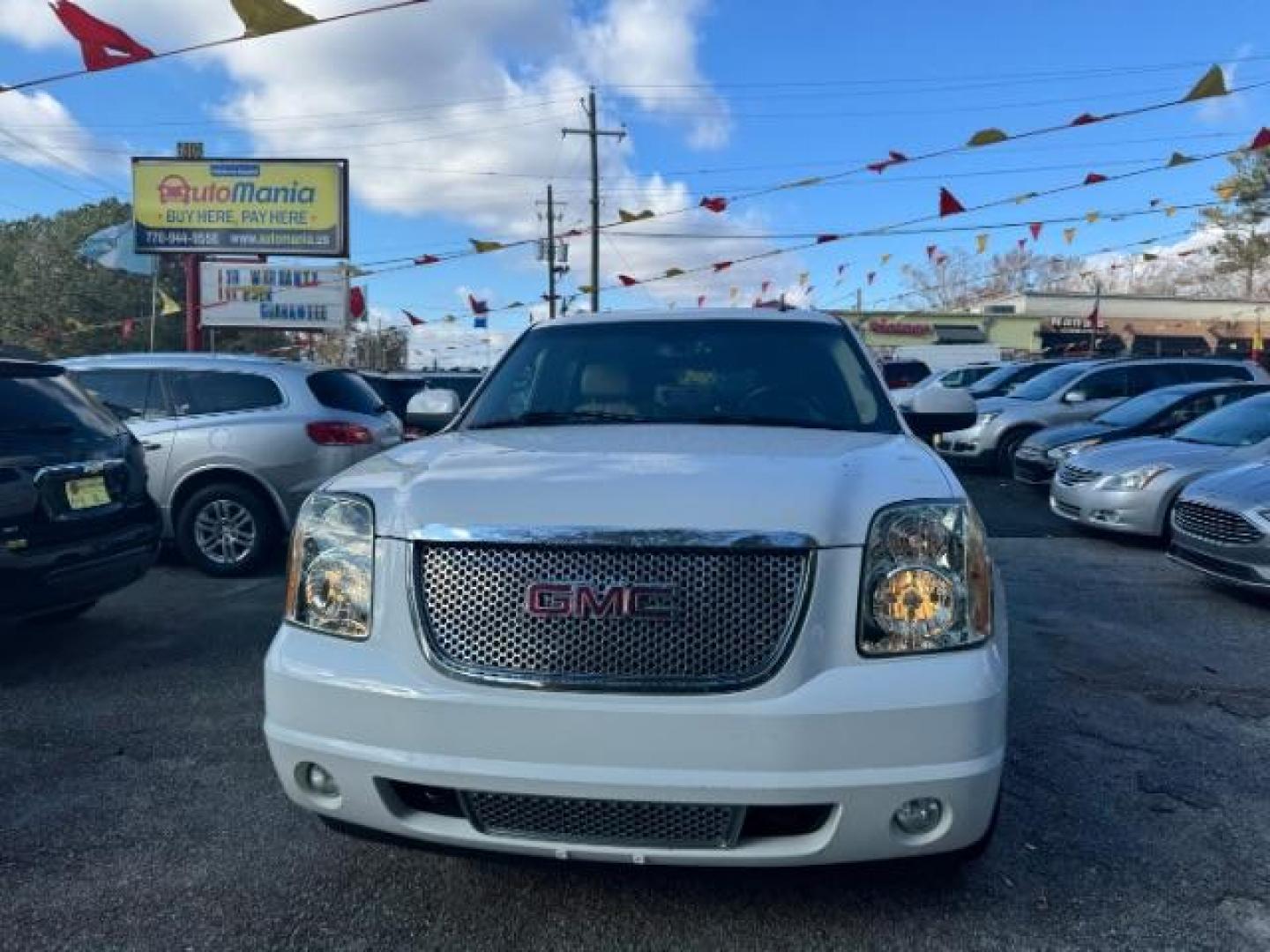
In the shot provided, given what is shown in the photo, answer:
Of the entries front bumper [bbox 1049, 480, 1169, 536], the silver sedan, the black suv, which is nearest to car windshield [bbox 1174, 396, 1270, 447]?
the silver sedan

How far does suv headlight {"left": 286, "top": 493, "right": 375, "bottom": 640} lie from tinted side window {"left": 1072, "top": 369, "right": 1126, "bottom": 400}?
13285mm

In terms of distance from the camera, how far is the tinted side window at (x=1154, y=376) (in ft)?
46.2

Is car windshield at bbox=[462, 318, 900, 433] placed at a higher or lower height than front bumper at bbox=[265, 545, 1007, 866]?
higher

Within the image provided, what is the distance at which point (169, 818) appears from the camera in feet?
11.0

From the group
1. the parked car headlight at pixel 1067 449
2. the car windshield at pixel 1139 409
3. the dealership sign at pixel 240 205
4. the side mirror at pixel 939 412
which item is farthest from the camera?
the dealership sign at pixel 240 205

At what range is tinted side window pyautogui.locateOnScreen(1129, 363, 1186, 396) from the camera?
14070mm

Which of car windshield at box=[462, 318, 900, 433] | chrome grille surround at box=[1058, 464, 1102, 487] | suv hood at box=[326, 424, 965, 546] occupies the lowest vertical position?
chrome grille surround at box=[1058, 464, 1102, 487]

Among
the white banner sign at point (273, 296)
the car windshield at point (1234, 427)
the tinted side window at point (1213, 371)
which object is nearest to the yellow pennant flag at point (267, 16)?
the car windshield at point (1234, 427)

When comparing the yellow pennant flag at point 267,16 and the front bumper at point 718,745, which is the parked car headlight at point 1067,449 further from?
the front bumper at point 718,745

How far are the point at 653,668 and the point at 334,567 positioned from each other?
925mm

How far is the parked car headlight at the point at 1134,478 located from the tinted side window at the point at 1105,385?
227 inches

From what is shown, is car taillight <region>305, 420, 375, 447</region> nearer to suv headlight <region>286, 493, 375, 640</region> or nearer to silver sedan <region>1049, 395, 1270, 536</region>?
suv headlight <region>286, 493, 375, 640</region>

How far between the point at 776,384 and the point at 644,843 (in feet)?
6.77

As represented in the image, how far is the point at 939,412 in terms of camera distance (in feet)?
14.2
